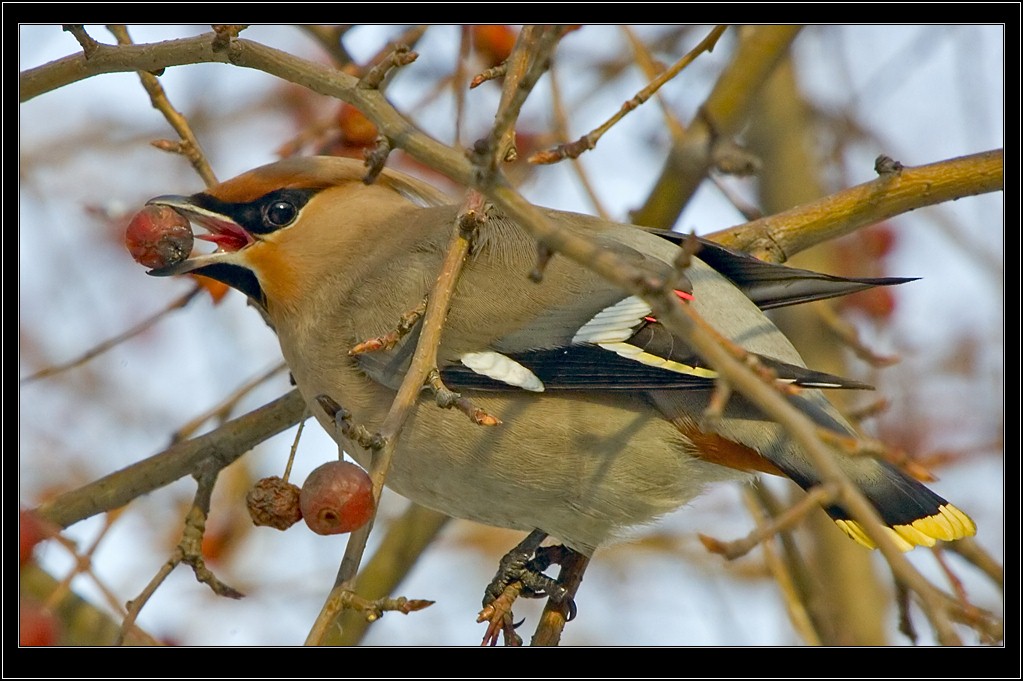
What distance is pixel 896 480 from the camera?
10.6ft

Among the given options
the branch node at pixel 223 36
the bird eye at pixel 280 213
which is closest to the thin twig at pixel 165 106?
the bird eye at pixel 280 213

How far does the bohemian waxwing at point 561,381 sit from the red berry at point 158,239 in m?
0.04

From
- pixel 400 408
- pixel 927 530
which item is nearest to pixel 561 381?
pixel 400 408

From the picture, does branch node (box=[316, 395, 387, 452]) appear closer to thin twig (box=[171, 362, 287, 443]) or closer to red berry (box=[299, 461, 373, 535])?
red berry (box=[299, 461, 373, 535])

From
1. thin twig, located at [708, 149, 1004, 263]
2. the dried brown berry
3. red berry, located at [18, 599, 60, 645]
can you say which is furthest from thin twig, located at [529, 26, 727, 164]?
red berry, located at [18, 599, 60, 645]

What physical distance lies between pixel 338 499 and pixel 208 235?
1.49 m

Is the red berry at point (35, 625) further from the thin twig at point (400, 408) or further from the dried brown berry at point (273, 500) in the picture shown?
the thin twig at point (400, 408)

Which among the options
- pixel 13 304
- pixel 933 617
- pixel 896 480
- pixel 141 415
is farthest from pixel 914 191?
pixel 141 415

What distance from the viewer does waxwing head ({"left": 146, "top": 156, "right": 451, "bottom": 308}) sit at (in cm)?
353

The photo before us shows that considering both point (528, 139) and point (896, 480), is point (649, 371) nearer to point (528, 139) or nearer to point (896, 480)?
point (896, 480)

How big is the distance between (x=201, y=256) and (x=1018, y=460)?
8.99 feet

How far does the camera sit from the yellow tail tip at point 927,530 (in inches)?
123

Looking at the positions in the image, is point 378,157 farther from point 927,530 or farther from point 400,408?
point 927,530

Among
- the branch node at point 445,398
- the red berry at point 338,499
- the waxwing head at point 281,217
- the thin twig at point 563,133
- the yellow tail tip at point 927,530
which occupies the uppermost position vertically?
the thin twig at point 563,133
